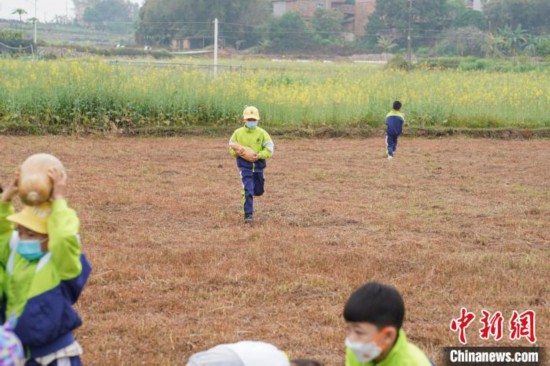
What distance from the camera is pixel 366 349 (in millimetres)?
3184

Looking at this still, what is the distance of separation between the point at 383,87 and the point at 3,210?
64.3 ft

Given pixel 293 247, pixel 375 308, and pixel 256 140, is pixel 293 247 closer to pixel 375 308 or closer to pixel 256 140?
pixel 256 140

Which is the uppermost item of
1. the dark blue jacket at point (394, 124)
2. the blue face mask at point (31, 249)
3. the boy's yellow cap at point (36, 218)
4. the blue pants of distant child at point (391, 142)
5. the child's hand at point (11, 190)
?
the child's hand at point (11, 190)

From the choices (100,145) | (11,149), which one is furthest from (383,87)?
(11,149)

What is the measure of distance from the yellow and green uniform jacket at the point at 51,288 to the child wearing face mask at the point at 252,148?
212 inches

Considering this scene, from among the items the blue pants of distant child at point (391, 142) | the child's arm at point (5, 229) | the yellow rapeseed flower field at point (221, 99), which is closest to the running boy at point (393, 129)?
the blue pants of distant child at point (391, 142)

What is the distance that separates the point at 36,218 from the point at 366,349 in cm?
146

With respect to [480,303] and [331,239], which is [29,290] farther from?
[331,239]

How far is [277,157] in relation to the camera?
1482 centimetres

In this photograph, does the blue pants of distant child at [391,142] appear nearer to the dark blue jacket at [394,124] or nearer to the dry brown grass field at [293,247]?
the dark blue jacket at [394,124]

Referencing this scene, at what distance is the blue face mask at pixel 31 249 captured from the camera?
133 inches

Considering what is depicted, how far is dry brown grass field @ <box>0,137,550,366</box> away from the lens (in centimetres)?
535

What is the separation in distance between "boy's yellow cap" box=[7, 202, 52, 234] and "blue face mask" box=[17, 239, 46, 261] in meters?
0.07

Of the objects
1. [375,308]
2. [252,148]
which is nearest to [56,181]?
[375,308]
